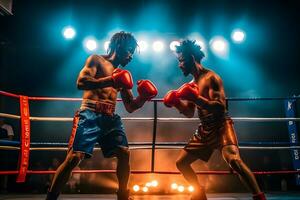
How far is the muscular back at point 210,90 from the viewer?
2.14 metres

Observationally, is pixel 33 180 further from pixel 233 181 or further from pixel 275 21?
pixel 275 21

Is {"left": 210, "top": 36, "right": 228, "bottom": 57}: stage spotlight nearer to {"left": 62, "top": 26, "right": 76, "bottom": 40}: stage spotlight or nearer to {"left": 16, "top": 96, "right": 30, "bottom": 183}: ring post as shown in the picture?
{"left": 62, "top": 26, "right": 76, "bottom": 40}: stage spotlight

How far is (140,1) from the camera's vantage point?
5.50 metres

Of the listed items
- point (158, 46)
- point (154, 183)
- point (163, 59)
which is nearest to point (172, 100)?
point (154, 183)

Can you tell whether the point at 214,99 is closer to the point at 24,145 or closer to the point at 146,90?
the point at 146,90

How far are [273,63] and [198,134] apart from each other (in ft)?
15.7

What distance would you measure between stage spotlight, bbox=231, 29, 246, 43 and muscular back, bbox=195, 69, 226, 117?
12.9ft

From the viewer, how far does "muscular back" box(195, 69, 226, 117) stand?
84.4 inches

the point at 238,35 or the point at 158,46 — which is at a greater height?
the point at 238,35

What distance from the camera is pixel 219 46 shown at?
20.0 feet

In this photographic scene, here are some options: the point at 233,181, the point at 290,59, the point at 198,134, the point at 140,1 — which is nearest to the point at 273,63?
the point at 290,59

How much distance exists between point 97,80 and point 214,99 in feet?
2.65

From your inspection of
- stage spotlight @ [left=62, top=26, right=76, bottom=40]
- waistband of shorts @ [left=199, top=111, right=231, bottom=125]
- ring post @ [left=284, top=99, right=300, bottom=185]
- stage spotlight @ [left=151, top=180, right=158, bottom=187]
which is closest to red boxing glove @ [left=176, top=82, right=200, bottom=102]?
waistband of shorts @ [left=199, top=111, right=231, bottom=125]

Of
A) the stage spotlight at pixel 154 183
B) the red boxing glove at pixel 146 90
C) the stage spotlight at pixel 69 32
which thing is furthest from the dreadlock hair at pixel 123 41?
the stage spotlight at pixel 69 32
